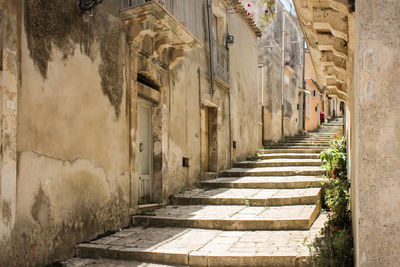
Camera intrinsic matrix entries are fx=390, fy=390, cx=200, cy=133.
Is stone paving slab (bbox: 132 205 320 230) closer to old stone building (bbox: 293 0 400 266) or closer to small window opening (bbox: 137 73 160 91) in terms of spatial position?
small window opening (bbox: 137 73 160 91)

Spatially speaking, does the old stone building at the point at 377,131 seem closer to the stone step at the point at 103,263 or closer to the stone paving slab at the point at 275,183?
the stone step at the point at 103,263

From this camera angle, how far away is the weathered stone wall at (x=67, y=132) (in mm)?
4742

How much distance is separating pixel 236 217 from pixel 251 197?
1.49m

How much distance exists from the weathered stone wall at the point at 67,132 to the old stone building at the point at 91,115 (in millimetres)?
16

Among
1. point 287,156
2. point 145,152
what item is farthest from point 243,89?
point 145,152

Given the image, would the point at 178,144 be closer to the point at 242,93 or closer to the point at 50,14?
the point at 50,14

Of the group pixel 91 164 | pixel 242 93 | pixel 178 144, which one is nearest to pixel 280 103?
pixel 242 93

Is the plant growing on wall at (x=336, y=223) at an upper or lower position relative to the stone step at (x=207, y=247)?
upper

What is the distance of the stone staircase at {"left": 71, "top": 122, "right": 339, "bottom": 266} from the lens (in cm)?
524

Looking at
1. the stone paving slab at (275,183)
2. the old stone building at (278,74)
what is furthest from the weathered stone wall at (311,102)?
the stone paving slab at (275,183)

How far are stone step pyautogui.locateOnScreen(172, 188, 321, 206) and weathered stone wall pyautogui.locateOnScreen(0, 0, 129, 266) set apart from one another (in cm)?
204

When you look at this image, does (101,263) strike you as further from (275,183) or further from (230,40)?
(230,40)

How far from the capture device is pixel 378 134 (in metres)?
2.71

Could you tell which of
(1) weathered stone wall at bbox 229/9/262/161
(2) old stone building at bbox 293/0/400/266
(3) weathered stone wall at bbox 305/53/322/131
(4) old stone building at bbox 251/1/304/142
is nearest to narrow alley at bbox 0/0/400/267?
(2) old stone building at bbox 293/0/400/266
